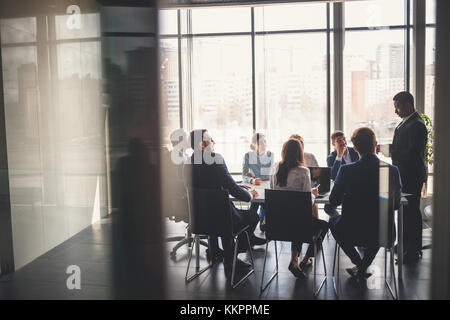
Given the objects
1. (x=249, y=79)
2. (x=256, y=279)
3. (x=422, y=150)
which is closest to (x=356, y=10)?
(x=249, y=79)

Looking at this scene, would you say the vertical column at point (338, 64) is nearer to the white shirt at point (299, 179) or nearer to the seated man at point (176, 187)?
the seated man at point (176, 187)

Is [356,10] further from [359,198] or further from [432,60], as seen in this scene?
[432,60]

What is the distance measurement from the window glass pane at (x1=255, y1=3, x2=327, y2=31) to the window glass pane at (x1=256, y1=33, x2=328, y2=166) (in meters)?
0.15

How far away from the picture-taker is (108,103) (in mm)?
1581

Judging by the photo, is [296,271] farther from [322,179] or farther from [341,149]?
[341,149]

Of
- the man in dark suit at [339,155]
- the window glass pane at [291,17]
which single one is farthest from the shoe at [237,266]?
the window glass pane at [291,17]

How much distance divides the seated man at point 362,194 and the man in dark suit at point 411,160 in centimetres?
60

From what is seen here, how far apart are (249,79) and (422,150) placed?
3510 mm

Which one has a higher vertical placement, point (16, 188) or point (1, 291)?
point (16, 188)

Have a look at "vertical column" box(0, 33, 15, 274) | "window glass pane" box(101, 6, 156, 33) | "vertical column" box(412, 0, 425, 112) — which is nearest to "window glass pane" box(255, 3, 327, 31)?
"vertical column" box(412, 0, 425, 112)

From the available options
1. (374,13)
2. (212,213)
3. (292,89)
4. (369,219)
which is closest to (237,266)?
(212,213)

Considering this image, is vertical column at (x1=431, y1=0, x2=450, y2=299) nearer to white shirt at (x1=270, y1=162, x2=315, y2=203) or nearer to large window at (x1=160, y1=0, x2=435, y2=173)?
white shirt at (x1=270, y1=162, x2=315, y2=203)

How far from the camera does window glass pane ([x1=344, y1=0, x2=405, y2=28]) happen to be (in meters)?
6.46
